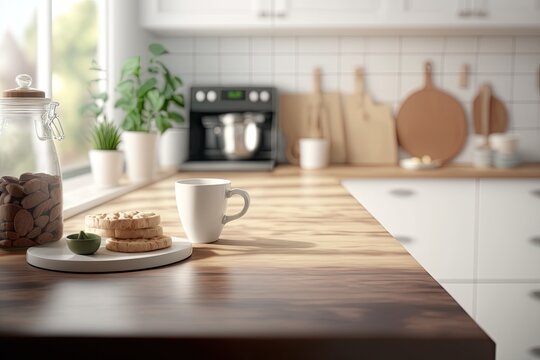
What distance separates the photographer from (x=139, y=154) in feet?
7.64

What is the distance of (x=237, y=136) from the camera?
293cm

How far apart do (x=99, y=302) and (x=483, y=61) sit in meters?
2.80

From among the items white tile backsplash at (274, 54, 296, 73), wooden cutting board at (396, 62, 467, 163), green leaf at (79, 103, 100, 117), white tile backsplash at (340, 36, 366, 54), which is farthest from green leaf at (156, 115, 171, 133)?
wooden cutting board at (396, 62, 467, 163)

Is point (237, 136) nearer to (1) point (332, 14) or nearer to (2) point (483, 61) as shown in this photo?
(1) point (332, 14)

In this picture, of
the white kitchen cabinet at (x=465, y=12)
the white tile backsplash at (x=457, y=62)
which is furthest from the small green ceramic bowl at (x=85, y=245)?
the white tile backsplash at (x=457, y=62)

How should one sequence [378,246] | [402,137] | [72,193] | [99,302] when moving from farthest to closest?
1. [402,137]
2. [72,193]
3. [378,246]
4. [99,302]

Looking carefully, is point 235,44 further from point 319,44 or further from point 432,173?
point 432,173

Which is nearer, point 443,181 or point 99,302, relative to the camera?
point 99,302

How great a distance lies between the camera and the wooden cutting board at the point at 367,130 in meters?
3.19

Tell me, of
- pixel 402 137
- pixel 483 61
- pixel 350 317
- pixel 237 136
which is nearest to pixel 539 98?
pixel 483 61

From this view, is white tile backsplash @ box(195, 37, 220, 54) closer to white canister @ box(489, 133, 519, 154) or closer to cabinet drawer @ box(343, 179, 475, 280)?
cabinet drawer @ box(343, 179, 475, 280)

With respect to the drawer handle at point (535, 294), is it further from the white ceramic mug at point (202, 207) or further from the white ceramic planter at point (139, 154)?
the white ceramic mug at point (202, 207)

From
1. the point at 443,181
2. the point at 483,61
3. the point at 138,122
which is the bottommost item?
the point at 443,181

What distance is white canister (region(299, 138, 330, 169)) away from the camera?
293cm
